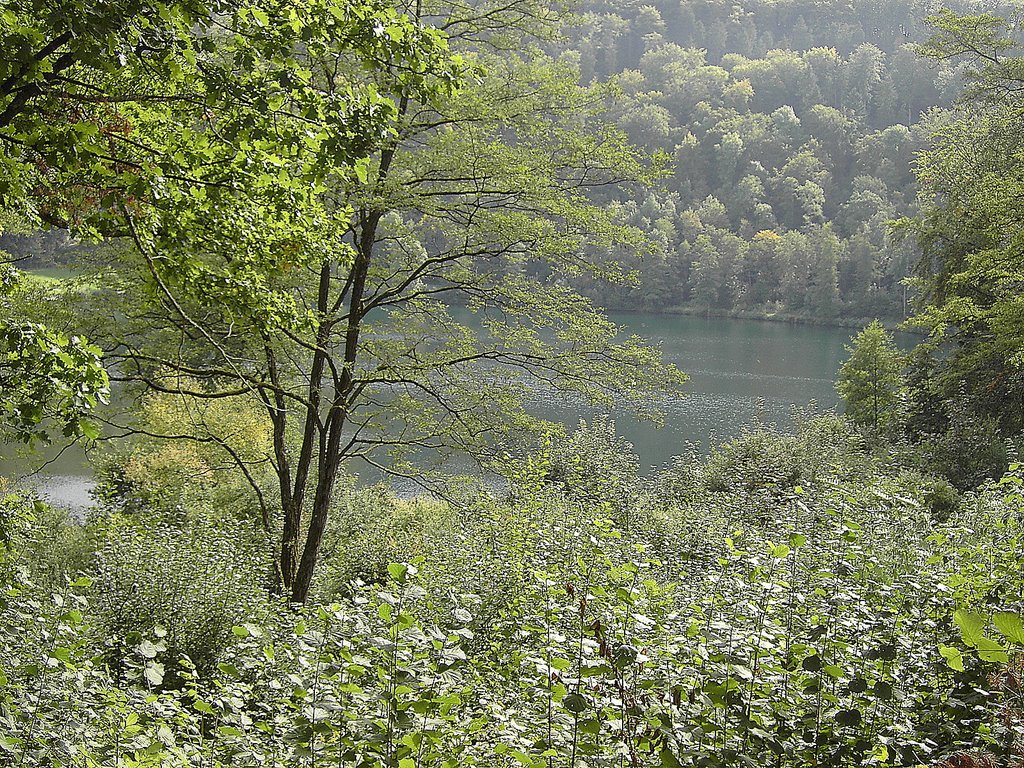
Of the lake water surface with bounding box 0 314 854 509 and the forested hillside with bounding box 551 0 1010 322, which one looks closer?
the lake water surface with bounding box 0 314 854 509

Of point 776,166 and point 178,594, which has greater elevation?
point 776,166

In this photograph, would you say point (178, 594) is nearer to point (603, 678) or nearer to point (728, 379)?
point (603, 678)

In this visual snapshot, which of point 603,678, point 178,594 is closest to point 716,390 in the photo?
point 178,594

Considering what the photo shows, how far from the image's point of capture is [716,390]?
3469cm

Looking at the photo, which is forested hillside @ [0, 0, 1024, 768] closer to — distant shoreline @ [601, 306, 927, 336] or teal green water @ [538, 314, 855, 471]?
teal green water @ [538, 314, 855, 471]

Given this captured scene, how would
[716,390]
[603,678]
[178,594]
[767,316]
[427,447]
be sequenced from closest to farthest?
1. [603,678]
2. [178,594]
3. [427,447]
4. [716,390]
5. [767,316]

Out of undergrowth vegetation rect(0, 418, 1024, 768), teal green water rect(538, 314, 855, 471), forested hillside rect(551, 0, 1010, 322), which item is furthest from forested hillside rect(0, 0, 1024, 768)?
forested hillside rect(551, 0, 1010, 322)

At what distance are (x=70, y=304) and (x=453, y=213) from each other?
4286mm

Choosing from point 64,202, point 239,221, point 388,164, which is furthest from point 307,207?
point 388,164

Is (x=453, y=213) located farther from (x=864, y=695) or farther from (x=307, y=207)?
(x=864, y=695)

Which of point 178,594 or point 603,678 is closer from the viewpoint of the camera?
point 603,678

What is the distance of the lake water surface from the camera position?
75.4 feet

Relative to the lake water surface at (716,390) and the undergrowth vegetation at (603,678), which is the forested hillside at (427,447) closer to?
the undergrowth vegetation at (603,678)

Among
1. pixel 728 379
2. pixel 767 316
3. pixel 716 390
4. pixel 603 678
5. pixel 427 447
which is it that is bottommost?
pixel 716 390
